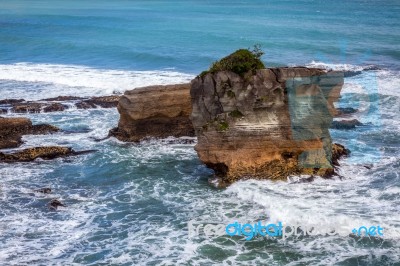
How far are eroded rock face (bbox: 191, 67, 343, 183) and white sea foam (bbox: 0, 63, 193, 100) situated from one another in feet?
65.9

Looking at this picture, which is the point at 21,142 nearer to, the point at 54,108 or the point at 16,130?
the point at 16,130

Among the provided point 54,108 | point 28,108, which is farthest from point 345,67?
point 28,108

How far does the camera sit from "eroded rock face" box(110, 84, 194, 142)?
90.2ft

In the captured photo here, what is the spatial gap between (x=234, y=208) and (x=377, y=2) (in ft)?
351

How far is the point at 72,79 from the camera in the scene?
4700cm

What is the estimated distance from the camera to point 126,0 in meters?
163

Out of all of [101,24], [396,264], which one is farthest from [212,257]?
[101,24]

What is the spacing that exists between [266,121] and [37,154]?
36.7ft

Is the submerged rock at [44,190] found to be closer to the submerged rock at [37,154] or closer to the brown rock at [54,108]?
the submerged rock at [37,154]

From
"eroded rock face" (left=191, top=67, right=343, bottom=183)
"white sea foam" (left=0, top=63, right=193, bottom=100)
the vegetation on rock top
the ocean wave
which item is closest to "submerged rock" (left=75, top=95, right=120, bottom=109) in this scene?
"white sea foam" (left=0, top=63, right=193, bottom=100)

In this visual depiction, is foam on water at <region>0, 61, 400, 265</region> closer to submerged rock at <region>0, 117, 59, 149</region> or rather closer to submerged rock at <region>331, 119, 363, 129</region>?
submerged rock at <region>0, 117, 59, 149</region>

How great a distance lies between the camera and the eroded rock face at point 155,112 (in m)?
27.5

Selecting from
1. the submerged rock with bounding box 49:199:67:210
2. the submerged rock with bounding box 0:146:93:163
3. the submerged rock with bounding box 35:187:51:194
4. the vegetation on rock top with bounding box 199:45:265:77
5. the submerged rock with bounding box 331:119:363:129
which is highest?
the vegetation on rock top with bounding box 199:45:265:77

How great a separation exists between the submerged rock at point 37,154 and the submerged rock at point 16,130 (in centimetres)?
180
